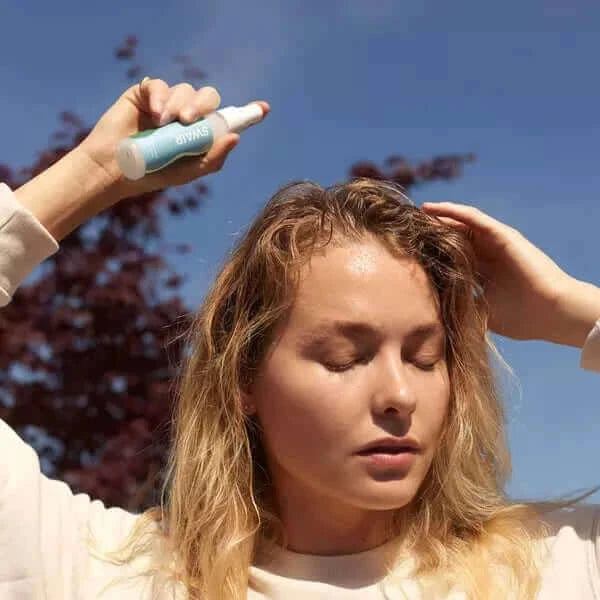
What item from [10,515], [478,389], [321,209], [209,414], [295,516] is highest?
[321,209]

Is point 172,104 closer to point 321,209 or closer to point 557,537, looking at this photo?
point 321,209

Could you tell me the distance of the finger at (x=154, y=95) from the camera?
9.61ft

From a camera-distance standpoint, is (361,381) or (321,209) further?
(321,209)

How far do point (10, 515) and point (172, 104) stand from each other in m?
1.13

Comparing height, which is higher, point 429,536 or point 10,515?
point 429,536

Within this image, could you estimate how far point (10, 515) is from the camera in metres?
2.77

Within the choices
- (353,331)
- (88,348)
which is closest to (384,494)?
(353,331)

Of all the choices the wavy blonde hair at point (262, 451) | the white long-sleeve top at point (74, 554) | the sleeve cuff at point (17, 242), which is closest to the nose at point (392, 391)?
the wavy blonde hair at point (262, 451)

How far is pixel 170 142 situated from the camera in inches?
112

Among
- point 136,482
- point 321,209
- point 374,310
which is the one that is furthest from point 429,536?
point 136,482

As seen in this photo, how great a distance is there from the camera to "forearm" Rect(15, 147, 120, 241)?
9.71 ft

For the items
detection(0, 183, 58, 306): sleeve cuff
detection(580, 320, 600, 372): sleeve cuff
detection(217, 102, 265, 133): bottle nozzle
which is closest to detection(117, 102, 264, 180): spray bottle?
detection(217, 102, 265, 133): bottle nozzle

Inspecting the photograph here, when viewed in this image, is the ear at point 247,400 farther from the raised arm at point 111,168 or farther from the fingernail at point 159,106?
the fingernail at point 159,106

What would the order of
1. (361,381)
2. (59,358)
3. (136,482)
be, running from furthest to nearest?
(59,358)
(136,482)
(361,381)
